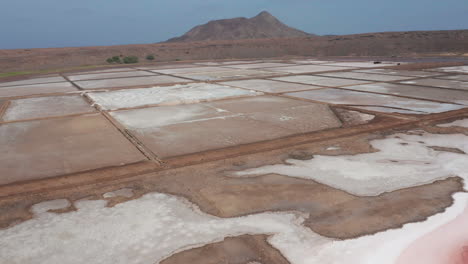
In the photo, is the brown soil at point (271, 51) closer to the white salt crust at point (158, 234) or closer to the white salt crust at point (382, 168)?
the white salt crust at point (382, 168)

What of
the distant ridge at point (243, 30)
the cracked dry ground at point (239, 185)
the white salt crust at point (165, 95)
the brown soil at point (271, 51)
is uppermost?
the distant ridge at point (243, 30)

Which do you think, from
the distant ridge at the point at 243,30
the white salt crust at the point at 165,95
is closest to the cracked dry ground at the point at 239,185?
the white salt crust at the point at 165,95

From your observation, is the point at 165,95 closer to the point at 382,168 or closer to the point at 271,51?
the point at 382,168

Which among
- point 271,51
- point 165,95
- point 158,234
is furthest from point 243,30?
point 158,234

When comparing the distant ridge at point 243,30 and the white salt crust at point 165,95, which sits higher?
the distant ridge at point 243,30

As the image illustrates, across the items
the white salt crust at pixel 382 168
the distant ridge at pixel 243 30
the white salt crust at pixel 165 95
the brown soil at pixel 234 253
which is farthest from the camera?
the distant ridge at pixel 243 30

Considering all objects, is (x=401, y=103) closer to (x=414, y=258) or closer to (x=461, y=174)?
(x=461, y=174)

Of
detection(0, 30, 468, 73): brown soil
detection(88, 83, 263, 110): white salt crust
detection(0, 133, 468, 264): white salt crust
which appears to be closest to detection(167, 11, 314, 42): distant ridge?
detection(0, 30, 468, 73): brown soil
